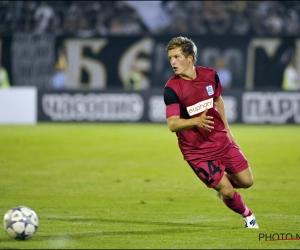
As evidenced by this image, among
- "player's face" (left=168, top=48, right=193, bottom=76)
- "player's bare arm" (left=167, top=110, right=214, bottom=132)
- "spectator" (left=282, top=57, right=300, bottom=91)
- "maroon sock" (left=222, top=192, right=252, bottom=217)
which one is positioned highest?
"player's face" (left=168, top=48, right=193, bottom=76)

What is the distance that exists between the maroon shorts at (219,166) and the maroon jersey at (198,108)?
0.06 meters

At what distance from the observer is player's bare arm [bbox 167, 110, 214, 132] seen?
295 inches

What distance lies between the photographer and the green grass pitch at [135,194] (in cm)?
741

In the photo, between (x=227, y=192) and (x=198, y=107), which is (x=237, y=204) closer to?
(x=227, y=192)

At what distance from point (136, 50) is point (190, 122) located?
23.8m

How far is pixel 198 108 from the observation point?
26.3ft

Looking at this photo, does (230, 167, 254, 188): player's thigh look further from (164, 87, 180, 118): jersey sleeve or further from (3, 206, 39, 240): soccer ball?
(3, 206, 39, 240): soccer ball

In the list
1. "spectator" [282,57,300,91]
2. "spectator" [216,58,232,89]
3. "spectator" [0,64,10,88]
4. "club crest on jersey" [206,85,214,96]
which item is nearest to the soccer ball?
"club crest on jersey" [206,85,214,96]

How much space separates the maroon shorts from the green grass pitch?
54 cm

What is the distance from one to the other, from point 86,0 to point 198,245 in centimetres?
2486

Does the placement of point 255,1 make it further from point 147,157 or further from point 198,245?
point 198,245

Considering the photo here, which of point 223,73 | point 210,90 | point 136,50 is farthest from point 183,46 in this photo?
point 136,50

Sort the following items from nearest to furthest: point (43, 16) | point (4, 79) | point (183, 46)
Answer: point (183, 46) → point (4, 79) → point (43, 16)

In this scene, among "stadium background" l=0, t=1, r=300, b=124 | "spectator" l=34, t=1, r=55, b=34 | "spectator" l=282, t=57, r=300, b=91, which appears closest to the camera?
"stadium background" l=0, t=1, r=300, b=124
